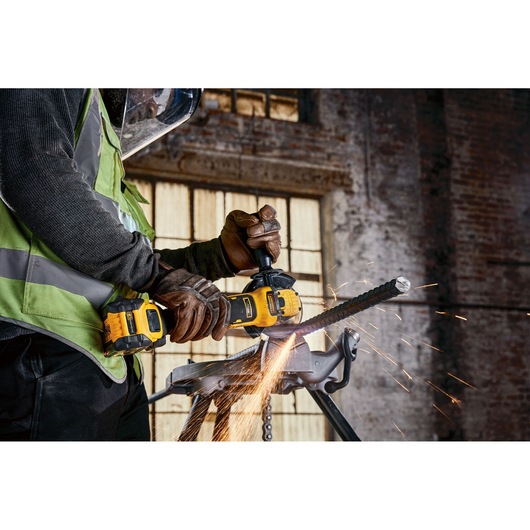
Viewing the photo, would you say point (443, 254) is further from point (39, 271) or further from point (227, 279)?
point (39, 271)

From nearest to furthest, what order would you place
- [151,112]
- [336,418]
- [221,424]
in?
1. [151,112]
2. [336,418]
3. [221,424]

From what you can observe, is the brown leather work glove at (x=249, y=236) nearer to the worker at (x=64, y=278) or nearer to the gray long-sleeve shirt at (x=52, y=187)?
the worker at (x=64, y=278)

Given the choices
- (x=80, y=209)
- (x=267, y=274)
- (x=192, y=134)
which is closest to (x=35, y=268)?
(x=80, y=209)

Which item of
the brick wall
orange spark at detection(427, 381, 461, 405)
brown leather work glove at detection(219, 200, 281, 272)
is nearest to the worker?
brown leather work glove at detection(219, 200, 281, 272)

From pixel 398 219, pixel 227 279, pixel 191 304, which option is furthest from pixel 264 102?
pixel 191 304

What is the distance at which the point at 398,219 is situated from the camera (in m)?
5.51

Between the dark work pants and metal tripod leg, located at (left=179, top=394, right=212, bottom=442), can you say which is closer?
the dark work pants

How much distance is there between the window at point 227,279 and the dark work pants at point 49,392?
3.06m

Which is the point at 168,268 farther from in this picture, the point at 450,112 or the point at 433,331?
the point at 450,112

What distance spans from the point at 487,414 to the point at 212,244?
4.26 m

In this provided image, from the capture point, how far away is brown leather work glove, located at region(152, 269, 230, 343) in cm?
134

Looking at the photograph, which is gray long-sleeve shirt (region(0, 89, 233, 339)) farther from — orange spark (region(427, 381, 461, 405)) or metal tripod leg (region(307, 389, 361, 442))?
orange spark (region(427, 381, 461, 405))

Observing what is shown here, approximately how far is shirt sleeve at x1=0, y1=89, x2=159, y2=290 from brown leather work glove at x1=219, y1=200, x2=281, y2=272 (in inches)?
20.0

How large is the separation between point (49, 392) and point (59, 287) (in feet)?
0.66
